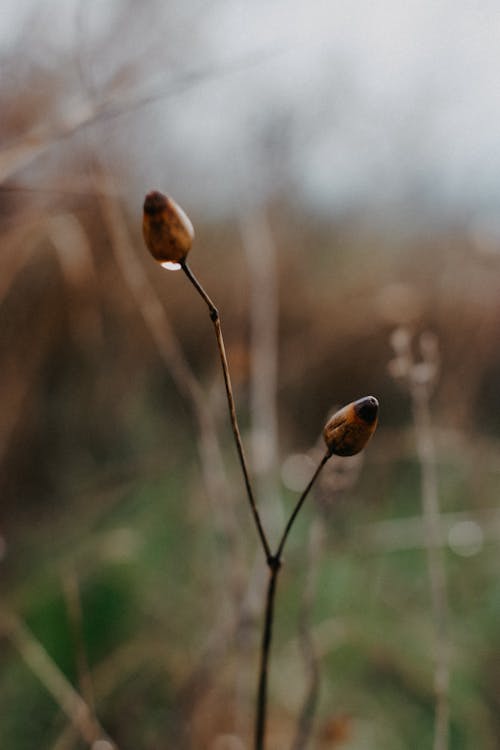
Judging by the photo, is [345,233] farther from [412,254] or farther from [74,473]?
[74,473]

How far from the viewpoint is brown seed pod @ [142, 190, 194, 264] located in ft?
0.74

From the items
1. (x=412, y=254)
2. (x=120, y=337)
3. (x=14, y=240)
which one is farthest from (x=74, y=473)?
(x=412, y=254)

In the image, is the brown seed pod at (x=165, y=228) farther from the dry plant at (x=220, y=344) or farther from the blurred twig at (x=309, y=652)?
the blurred twig at (x=309, y=652)

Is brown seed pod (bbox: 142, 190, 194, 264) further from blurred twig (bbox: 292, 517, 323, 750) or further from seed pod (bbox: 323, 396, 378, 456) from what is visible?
blurred twig (bbox: 292, 517, 323, 750)

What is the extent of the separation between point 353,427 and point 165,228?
10cm

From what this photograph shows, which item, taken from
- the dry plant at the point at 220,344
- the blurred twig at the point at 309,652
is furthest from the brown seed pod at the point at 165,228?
the blurred twig at the point at 309,652

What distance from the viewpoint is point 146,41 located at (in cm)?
101

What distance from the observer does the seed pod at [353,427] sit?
9.7 inches

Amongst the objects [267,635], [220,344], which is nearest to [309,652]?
[267,635]

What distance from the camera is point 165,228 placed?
228 mm

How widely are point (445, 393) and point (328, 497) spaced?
66 cm

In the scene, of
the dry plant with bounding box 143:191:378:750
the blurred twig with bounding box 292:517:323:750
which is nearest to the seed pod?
the dry plant with bounding box 143:191:378:750

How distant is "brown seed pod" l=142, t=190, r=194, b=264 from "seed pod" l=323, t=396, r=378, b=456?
0.27 feet

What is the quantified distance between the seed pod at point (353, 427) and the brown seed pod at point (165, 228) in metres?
0.08
